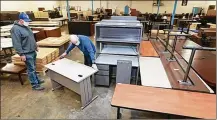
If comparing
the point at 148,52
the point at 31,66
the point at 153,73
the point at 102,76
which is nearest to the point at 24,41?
the point at 31,66

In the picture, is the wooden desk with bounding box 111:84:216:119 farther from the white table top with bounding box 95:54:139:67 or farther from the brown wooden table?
the brown wooden table

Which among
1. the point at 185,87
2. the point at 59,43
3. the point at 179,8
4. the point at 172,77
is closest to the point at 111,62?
the point at 172,77

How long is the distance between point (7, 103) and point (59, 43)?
8.01ft

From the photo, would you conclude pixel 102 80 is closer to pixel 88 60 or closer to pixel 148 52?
pixel 88 60

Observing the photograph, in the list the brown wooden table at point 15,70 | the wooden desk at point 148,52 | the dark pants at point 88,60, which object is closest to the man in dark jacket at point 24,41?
the brown wooden table at point 15,70

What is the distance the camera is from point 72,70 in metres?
2.54

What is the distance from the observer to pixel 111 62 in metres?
2.98

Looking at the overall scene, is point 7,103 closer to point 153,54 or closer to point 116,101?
point 116,101

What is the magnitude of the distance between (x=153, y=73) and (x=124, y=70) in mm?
563

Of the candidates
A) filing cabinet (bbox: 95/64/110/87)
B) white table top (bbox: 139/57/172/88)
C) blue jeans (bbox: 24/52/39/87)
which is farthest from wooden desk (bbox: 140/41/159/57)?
blue jeans (bbox: 24/52/39/87)

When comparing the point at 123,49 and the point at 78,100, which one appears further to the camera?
the point at 123,49

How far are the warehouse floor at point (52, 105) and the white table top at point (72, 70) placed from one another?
0.66m

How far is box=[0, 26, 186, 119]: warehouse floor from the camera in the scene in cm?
246

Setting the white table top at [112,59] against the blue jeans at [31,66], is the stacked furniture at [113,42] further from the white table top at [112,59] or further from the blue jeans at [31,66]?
the blue jeans at [31,66]
